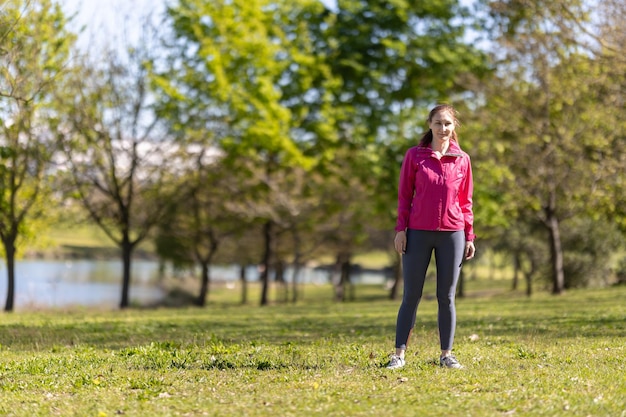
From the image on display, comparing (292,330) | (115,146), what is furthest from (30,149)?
(292,330)

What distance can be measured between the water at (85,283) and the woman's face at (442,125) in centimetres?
2631

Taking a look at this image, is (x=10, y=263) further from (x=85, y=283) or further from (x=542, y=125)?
(x=85, y=283)

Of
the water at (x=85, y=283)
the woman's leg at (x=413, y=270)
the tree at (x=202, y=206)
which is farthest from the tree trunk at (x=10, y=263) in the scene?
the woman's leg at (x=413, y=270)

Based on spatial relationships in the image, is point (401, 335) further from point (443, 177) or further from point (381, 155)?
point (381, 155)

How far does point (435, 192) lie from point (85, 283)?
64080 millimetres

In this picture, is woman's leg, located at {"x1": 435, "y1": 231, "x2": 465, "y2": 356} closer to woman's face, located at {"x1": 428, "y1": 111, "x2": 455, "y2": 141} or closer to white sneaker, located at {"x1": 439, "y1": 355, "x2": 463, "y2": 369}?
white sneaker, located at {"x1": 439, "y1": 355, "x2": 463, "y2": 369}

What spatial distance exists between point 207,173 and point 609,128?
606 inches

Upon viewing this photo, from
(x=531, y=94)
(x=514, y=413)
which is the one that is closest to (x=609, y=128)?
(x=531, y=94)

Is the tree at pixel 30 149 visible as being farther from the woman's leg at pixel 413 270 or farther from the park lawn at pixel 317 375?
the woman's leg at pixel 413 270

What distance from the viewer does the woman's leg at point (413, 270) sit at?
7727 mm

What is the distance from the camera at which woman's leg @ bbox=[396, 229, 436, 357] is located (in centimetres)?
773

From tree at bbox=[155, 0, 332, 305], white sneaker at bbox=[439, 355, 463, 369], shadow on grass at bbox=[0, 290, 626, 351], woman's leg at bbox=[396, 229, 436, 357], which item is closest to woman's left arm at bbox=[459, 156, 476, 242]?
woman's leg at bbox=[396, 229, 436, 357]

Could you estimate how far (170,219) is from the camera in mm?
32281

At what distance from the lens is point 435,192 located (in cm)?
769
